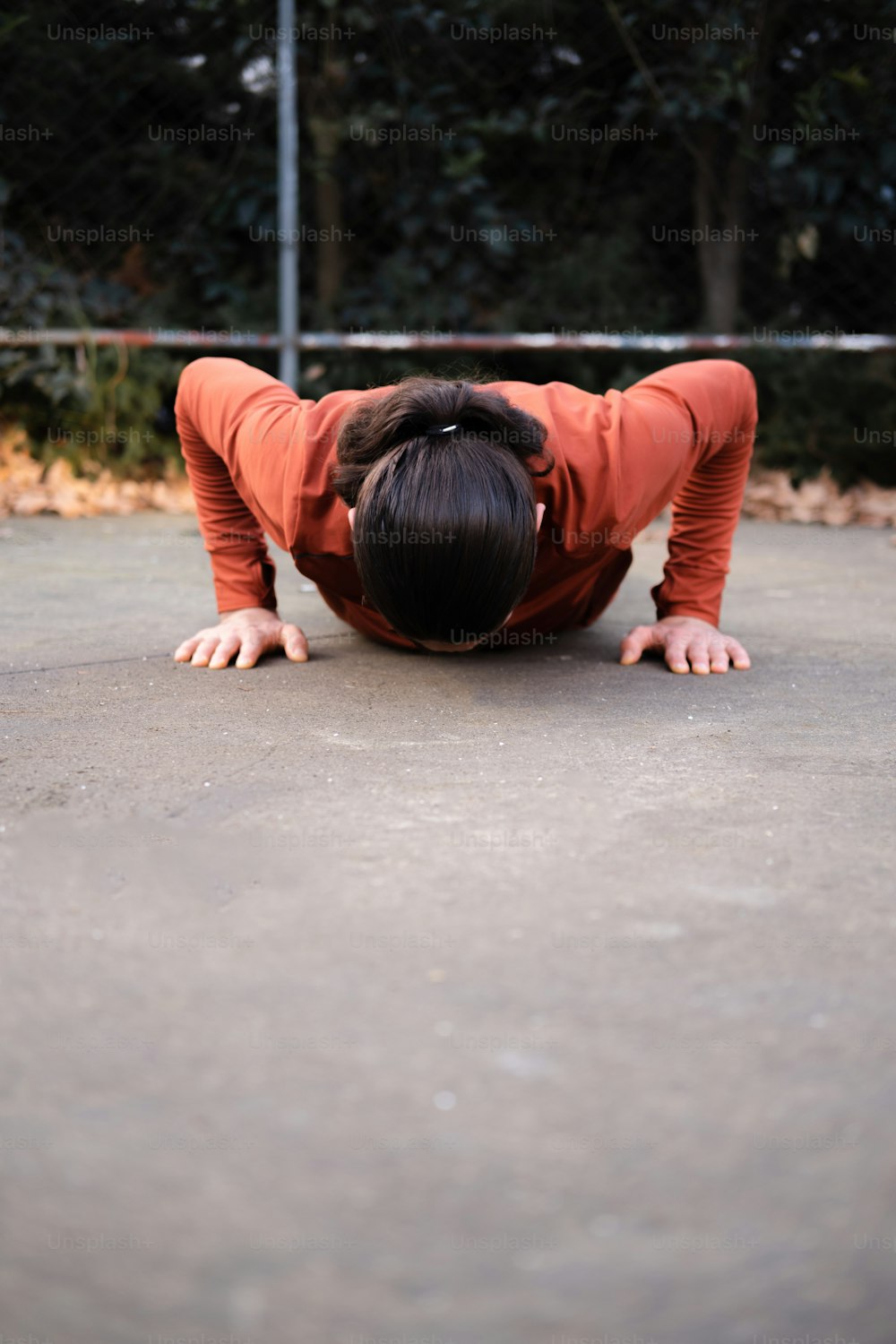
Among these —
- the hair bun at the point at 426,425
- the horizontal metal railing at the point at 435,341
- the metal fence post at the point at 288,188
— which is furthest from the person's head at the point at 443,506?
the metal fence post at the point at 288,188

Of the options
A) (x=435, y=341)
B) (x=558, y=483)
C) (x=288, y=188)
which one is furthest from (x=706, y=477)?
(x=288, y=188)

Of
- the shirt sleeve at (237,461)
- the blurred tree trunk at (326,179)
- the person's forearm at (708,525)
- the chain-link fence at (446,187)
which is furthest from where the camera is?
the blurred tree trunk at (326,179)

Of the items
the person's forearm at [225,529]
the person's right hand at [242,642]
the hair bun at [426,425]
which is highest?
the hair bun at [426,425]

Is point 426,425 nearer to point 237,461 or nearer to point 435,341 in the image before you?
point 237,461

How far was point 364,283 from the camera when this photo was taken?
5.18m

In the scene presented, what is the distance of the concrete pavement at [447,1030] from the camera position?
685 millimetres

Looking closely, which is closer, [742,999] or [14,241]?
[742,999]

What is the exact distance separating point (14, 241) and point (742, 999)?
4603mm

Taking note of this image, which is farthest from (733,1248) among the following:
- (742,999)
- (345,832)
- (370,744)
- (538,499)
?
(538,499)

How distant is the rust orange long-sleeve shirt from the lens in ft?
6.08

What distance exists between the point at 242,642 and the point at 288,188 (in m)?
3.04

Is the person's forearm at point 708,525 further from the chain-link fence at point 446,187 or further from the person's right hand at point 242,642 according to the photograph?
the chain-link fence at point 446,187

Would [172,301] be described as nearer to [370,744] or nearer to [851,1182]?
[370,744]

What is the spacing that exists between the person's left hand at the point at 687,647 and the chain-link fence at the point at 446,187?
8.30 feet
